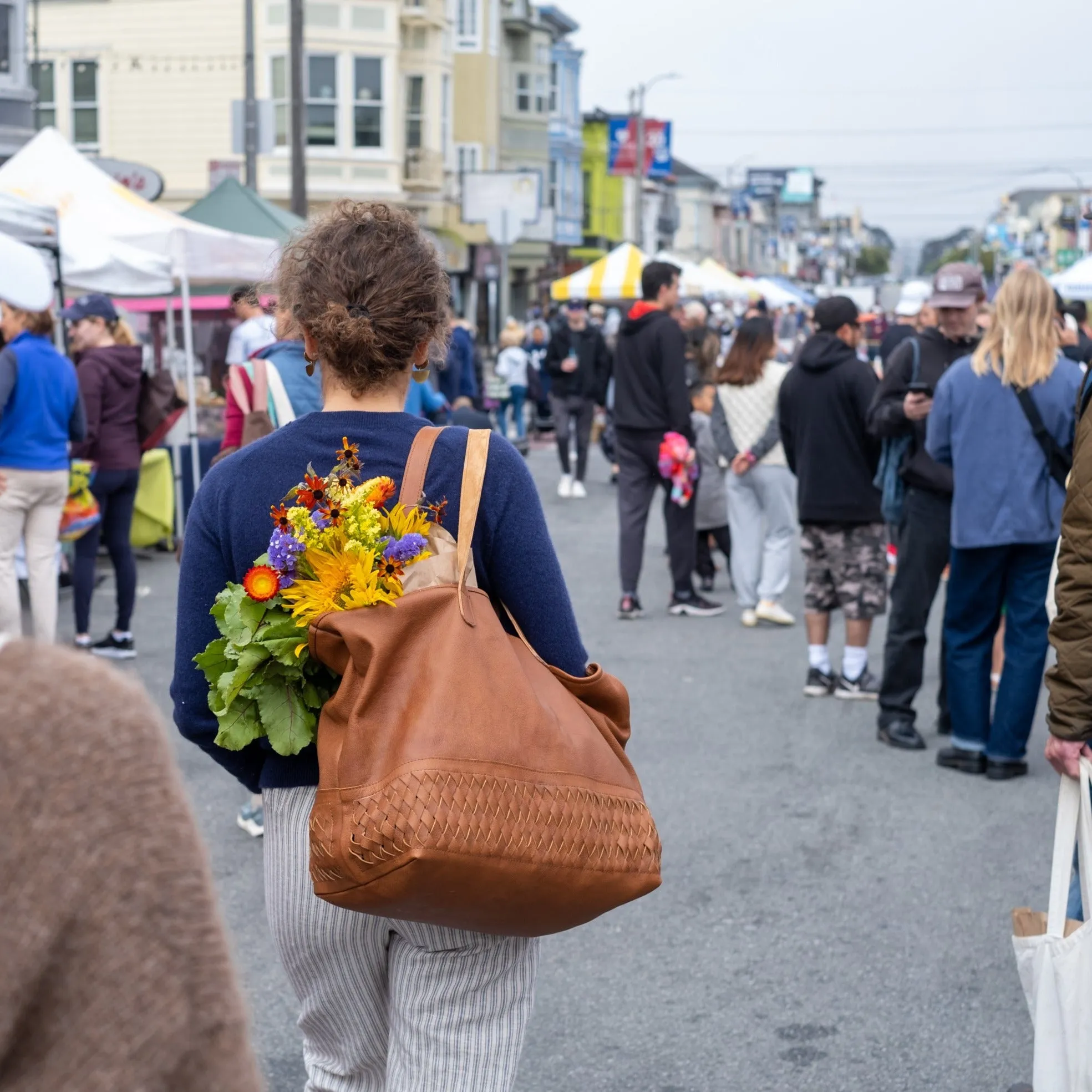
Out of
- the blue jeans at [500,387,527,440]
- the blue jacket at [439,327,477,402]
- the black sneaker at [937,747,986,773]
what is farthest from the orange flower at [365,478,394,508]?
the blue jeans at [500,387,527,440]

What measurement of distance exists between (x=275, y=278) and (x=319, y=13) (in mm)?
37731

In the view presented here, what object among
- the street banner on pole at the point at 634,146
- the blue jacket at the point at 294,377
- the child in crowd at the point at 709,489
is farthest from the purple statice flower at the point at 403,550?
the street banner on pole at the point at 634,146

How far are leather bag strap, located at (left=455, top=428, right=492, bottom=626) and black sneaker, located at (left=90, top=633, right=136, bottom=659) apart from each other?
6897mm

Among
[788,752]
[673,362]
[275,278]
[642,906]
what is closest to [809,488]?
[788,752]

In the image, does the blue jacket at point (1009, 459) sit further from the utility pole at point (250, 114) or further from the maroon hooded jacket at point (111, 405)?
the utility pole at point (250, 114)

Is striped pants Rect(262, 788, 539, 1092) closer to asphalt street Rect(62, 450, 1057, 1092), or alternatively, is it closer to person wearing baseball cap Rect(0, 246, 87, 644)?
asphalt street Rect(62, 450, 1057, 1092)

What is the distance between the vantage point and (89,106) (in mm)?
36875

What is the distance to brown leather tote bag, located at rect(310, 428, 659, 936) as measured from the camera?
2.11 meters

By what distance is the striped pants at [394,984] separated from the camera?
7.75 ft

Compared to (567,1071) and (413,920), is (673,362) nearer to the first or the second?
(567,1071)

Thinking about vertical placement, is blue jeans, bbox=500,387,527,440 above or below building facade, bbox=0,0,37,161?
below

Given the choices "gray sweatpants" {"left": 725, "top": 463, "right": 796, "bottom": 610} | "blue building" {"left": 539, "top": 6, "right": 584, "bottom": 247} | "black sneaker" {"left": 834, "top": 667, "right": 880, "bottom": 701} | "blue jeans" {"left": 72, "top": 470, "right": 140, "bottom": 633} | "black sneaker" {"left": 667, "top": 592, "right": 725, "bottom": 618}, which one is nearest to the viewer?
"black sneaker" {"left": 834, "top": 667, "right": 880, "bottom": 701}

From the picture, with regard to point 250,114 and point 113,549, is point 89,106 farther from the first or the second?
point 113,549

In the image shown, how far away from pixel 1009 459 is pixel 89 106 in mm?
34387
